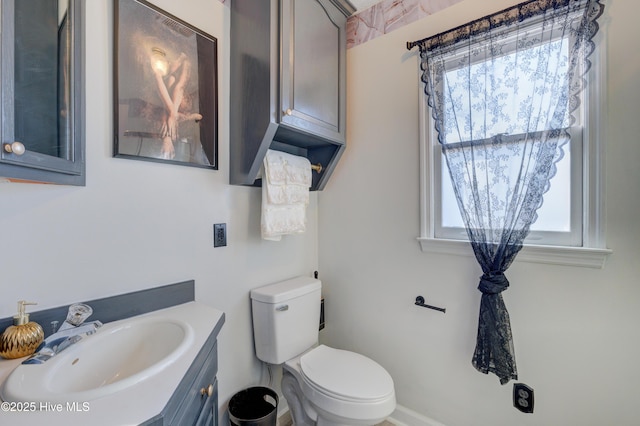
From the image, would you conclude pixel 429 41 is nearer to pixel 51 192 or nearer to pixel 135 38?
pixel 135 38

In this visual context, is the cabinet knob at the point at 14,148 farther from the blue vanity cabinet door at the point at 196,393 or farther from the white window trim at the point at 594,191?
the white window trim at the point at 594,191

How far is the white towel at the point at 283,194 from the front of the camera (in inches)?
58.2

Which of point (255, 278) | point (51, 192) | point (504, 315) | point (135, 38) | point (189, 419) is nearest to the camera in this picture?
point (189, 419)

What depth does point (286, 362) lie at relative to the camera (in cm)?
153

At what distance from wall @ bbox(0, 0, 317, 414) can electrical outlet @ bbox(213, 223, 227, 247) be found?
0.03m

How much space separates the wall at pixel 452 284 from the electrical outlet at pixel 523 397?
3 centimetres

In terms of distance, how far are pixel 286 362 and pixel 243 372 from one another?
0.24 m

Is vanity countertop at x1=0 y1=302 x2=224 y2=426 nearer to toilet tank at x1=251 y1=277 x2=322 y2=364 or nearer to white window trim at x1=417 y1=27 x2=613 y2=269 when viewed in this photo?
toilet tank at x1=251 y1=277 x2=322 y2=364

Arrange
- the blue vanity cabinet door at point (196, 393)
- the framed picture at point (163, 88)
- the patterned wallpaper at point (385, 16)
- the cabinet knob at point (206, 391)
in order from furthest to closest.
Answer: the patterned wallpaper at point (385, 16), the framed picture at point (163, 88), the cabinet knob at point (206, 391), the blue vanity cabinet door at point (196, 393)

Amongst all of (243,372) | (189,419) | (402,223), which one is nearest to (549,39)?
(402,223)

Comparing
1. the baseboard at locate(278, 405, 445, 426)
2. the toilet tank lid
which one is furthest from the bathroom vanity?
the baseboard at locate(278, 405, 445, 426)

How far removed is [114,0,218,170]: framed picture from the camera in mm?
1081

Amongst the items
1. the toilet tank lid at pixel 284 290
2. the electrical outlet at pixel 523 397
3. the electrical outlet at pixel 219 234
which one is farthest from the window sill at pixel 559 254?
the electrical outlet at pixel 219 234

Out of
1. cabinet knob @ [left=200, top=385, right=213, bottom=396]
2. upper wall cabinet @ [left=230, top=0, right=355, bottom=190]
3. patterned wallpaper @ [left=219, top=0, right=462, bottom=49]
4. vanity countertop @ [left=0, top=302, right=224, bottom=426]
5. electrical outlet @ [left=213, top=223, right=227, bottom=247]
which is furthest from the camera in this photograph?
patterned wallpaper @ [left=219, top=0, right=462, bottom=49]
